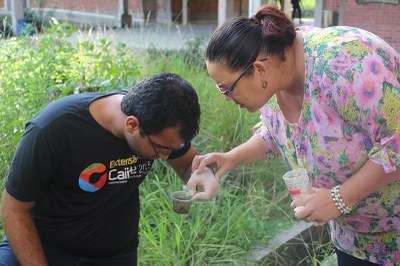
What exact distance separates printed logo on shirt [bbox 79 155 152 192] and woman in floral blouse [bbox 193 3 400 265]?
21.6 inches

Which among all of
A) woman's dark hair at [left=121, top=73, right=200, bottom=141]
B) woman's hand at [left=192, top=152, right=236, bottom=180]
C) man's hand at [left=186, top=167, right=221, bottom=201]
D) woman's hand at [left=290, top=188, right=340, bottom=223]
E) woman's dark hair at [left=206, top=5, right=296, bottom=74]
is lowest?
man's hand at [left=186, top=167, right=221, bottom=201]

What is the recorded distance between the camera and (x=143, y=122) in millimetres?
2248

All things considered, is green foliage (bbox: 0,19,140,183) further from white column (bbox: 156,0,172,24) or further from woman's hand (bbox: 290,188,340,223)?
white column (bbox: 156,0,172,24)

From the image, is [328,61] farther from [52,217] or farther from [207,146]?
[207,146]

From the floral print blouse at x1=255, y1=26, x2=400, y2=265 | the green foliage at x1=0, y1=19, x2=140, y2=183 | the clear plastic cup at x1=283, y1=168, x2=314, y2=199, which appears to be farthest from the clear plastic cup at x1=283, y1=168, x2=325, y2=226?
the green foliage at x1=0, y1=19, x2=140, y2=183

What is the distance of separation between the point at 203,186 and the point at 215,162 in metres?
0.15

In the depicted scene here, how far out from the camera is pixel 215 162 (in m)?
2.76

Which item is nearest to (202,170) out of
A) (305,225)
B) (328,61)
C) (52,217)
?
(52,217)

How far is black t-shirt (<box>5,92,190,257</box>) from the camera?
2.27m

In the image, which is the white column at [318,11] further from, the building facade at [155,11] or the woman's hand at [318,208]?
the woman's hand at [318,208]

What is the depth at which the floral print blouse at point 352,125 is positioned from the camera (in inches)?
78.9

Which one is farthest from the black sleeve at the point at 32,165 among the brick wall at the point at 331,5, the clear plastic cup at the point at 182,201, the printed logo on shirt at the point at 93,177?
the brick wall at the point at 331,5

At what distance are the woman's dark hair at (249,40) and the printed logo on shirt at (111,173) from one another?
624 millimetres

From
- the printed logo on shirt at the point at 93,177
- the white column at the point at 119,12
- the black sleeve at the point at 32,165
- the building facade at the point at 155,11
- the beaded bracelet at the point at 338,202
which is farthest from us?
the white column at the point at 119,12
